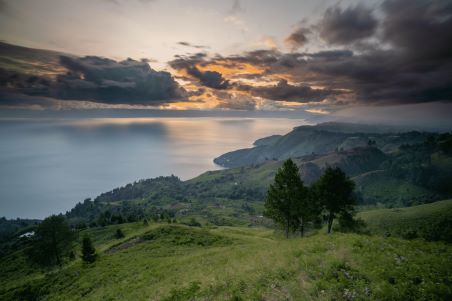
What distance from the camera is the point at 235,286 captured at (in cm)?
1775

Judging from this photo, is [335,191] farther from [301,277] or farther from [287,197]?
[301,277]

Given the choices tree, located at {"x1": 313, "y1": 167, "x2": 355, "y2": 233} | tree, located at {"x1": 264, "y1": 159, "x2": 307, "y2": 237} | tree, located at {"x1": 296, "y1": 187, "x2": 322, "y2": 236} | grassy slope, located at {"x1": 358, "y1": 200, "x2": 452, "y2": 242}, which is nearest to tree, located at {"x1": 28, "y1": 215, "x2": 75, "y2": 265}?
tree, located at {"x1": 264, "y1": 159, "x2": 307, "y2": 237}

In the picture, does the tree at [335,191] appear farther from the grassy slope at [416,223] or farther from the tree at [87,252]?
the grassy slope at [416,223]

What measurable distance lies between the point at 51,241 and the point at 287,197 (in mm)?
57849

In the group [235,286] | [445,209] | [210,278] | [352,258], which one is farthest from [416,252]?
[445,209]

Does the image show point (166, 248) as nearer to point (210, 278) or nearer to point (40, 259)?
point (210, 278)

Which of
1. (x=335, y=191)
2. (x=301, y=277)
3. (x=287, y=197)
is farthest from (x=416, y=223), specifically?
(x=301, y=277)

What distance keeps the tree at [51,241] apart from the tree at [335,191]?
Result: 6148 centimetres

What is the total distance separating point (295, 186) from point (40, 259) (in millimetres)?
64555

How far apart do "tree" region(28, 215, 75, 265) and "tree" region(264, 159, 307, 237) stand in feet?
172

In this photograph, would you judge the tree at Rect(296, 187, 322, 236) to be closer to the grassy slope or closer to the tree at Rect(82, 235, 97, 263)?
the tree at Rect(82, 235, 97, 263)

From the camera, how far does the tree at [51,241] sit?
56812mm

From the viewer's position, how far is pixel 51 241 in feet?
187

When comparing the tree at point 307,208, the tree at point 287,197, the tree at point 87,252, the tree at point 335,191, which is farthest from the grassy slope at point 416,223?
the tree at point 87,252
